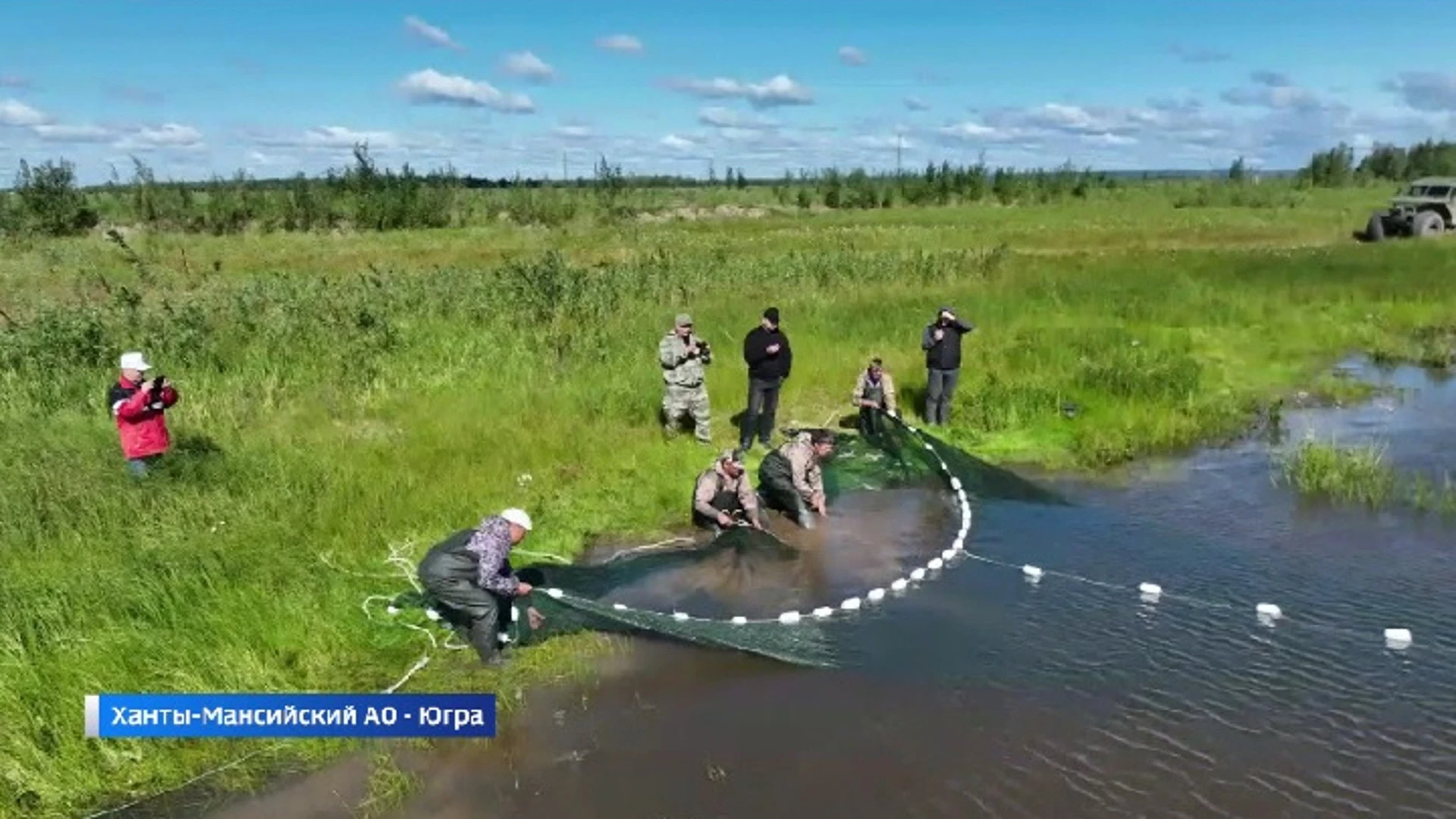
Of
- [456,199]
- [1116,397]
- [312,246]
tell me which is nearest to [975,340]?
[1116,397]

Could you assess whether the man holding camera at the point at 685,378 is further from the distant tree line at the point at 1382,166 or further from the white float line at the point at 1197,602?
the distant tree line at the point at 1382,166

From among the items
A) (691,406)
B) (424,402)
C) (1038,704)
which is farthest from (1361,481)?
(424,402)

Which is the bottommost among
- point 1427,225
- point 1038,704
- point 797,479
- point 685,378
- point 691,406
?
point 1038,704

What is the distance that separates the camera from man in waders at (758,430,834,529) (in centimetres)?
1070

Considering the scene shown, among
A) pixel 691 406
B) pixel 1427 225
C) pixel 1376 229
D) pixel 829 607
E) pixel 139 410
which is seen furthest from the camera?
pixel 1376 229

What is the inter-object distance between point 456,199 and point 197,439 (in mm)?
40670

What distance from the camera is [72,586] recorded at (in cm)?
778

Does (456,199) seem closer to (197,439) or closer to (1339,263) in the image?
(1339,263)

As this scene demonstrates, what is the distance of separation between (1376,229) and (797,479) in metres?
32.5

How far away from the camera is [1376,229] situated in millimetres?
34781

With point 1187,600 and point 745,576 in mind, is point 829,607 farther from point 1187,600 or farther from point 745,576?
point 1187,600

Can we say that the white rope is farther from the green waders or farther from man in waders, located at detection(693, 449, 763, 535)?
the green waders

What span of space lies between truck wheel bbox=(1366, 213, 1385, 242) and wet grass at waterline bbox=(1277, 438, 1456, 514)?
27.0 meters

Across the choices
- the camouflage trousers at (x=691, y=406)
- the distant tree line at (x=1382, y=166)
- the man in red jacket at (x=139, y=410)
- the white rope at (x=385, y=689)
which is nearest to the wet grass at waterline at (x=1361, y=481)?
the camouflage trousers at (x=691, y=406)
